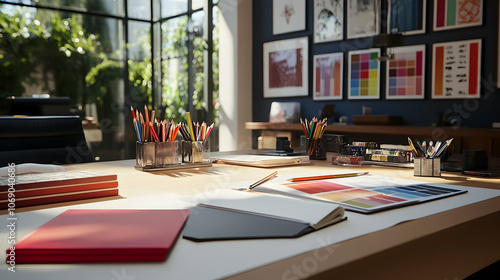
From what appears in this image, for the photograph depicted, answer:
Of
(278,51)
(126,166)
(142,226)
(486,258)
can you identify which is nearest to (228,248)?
(142,226)

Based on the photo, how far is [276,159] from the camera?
159 cm

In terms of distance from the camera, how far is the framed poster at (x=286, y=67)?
4.90 meters

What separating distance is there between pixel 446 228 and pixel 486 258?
25cm

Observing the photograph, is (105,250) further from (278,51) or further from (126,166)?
(278,51)

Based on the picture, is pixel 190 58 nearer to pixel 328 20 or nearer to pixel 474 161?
pixel 328 20

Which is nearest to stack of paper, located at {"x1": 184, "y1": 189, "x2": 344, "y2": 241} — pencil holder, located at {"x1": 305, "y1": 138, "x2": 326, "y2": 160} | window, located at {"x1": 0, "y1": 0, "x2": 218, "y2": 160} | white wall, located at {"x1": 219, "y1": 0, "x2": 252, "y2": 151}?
pencil holder, located at {"x1": 305, "y1": 138, "x2": 326, "y2": 160}

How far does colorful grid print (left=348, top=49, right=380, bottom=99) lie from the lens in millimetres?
4230

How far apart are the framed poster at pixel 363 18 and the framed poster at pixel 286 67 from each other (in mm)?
593

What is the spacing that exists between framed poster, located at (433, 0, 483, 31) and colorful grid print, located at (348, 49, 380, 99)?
0.62m

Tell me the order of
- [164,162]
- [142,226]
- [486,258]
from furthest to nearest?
[164,162], [486,258], [142,226]

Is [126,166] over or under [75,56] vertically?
under

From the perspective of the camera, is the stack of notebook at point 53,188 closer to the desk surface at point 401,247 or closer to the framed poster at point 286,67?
the desk surface at point 401,247

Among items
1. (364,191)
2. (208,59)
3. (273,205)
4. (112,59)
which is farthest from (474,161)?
(112,59)

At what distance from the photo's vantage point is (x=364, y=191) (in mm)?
1014
